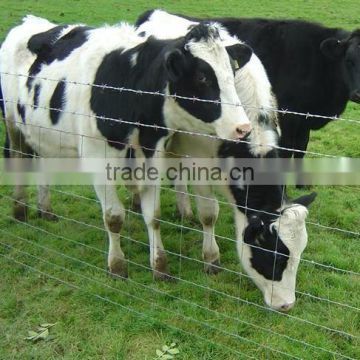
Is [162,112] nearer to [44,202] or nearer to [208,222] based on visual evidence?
[208,222]

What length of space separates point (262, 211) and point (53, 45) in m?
2.75

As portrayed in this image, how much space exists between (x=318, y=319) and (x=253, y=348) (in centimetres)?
61

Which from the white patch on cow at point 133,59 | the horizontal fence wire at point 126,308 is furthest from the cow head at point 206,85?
the horizontal fence wire at point 126,308

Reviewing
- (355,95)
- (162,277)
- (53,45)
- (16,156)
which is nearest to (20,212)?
(16,156)

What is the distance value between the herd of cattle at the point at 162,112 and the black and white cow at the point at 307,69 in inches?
1.2

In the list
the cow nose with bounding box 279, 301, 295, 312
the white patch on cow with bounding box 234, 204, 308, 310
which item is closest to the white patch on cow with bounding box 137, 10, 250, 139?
the white patch on cow with bounding box 234, 204, 308, 310

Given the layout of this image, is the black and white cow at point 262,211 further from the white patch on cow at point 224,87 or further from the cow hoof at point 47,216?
the cow hoof at point 47,216

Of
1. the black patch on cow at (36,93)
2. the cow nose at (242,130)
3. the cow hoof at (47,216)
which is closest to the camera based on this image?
the cow nose at (242,130)

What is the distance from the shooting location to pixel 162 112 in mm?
4168

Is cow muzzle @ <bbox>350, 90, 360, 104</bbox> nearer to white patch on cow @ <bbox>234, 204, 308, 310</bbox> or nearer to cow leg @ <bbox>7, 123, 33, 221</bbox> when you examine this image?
white patch on cow @ <bbox>234, 204, 308, 310</bbox>

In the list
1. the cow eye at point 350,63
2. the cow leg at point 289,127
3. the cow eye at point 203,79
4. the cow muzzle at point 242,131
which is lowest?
the cow leg at point 289,127

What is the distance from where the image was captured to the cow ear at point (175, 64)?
379 cm

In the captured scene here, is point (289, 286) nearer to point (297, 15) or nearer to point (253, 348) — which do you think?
point (253, 348)

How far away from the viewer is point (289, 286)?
12.9ft
